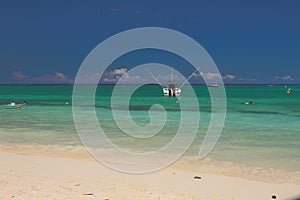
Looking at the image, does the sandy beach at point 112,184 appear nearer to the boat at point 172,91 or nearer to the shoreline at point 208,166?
the shoreline at point 208,166

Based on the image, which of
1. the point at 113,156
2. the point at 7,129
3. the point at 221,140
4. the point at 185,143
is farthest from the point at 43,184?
the point at 7,129

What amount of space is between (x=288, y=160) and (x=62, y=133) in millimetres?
11977

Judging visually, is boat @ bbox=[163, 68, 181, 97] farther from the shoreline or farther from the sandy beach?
the sandy beach

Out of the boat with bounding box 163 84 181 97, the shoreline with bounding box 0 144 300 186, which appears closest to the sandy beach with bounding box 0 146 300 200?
the shoreline with bounding box 0 144 300 186

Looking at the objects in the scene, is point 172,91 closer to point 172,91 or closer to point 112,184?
point 172,91

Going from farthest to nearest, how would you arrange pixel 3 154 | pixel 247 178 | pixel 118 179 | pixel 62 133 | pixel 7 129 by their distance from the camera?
1. pixel 7 129
2. pixel 62 133
3. pixel 3 154
4. pixel 247 178
5. pixel 118 179

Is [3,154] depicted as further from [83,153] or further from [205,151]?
[205,151]

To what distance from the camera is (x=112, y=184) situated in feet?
27.9

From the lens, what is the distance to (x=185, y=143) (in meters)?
16.5

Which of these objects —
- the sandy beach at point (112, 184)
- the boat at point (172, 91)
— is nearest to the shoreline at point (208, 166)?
the sandy beach at point (112, 184)

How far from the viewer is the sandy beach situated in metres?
7.21

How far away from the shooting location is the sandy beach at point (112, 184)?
7.21 m

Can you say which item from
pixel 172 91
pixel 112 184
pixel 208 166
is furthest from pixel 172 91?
pixel 112 184

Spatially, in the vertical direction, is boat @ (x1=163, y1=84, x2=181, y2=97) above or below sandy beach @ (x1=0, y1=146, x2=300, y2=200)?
above
